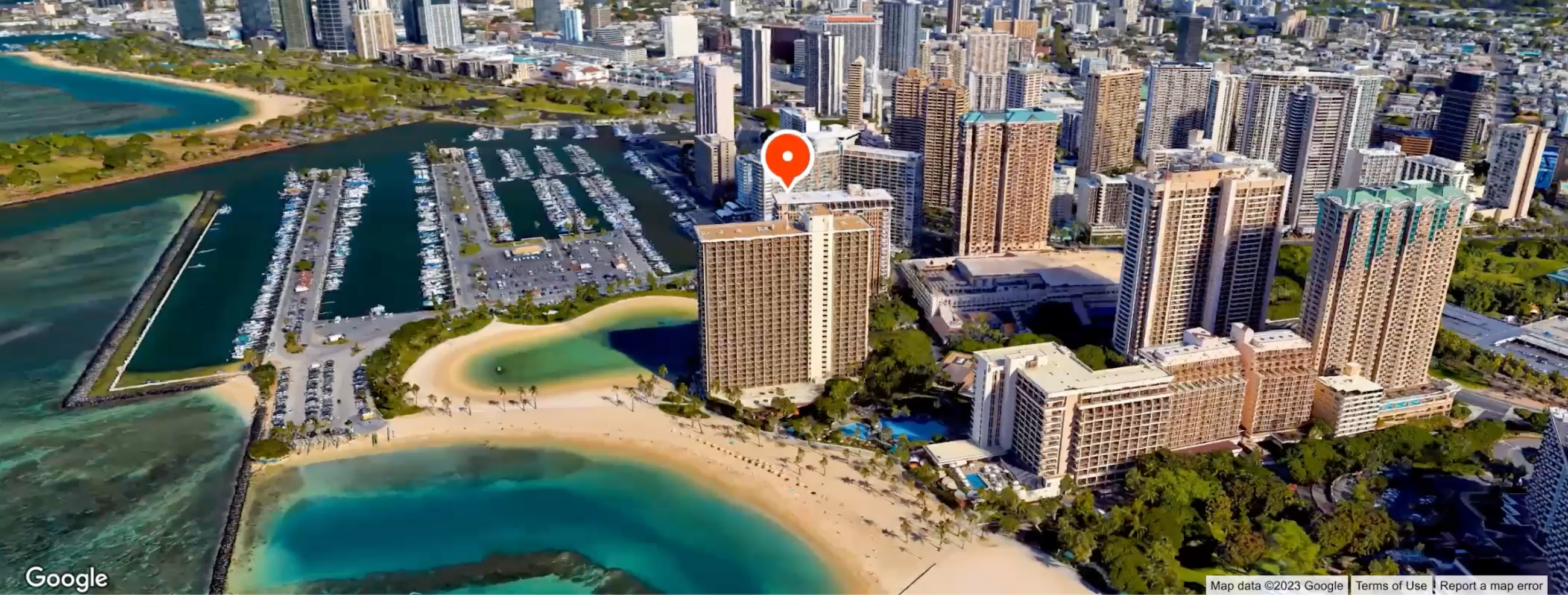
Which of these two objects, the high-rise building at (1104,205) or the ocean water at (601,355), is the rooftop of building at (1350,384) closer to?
the ocean water at (601,355)

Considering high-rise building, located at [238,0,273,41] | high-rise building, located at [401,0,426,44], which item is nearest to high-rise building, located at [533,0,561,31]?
high-rise building, located at [401,0,426,44]

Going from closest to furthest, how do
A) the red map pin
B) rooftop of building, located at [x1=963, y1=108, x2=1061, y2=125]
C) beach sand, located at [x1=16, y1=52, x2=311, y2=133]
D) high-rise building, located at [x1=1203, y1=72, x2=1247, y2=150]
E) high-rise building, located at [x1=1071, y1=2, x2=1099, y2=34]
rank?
rooftop of building, located at [x1=963, y1=108, x2=1061, y2=125]
the red map pin
high-rise building, located at [x1=1203, y1=72, x2=1247, y2=150]
beach sand, located at [x1=16, y1=52, x2=311, y2=133]
high-rise building, located at [x1=1071, y1=2, x2=1099, y2=34]

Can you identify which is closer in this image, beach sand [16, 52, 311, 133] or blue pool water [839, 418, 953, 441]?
blue pool water [839, 418, 953, 441]

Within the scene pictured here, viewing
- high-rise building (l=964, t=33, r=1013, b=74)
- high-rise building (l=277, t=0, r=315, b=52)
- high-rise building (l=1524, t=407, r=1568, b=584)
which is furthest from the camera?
high-rise building (l=277, t=0, r=315, b=52)

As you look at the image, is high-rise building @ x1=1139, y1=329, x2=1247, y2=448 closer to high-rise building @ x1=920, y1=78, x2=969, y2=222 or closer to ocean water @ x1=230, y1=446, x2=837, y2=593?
ocean water @ x1=230, y1=446, x2=837, y2=593

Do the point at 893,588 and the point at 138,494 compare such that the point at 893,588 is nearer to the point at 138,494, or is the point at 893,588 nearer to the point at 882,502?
the point at 882,502

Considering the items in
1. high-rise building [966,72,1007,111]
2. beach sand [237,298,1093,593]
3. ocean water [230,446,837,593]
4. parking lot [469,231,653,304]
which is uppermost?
high-rise building [966,72,1007,111]

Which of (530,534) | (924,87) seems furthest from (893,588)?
(924,87)
